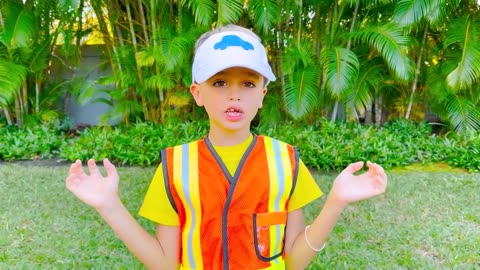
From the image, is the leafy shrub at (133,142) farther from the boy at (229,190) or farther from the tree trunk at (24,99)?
the boy at (229,190)

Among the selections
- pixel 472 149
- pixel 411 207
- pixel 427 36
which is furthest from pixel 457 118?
pixel 411 207

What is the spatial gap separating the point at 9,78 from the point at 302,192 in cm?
524

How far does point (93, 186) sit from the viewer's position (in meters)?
1.25

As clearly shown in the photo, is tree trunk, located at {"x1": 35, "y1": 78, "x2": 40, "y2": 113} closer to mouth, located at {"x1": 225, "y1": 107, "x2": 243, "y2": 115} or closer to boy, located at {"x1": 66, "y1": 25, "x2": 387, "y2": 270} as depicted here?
boy, located at {"x1": 66, "y1": 25, "x2": 387, "y2": 270}

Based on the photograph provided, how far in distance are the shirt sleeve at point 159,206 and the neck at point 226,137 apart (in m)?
0.17

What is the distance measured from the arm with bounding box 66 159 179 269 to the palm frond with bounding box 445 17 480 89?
4.75 meters

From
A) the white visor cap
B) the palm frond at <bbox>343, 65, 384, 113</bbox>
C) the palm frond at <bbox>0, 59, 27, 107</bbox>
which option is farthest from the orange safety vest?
the palm frond at <bbox>0, 59, 27, 107</bbox>

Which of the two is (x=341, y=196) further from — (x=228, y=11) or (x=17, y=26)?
(x=17, y=26)

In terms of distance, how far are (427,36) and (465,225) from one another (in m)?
3.57

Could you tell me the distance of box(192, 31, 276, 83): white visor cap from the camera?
1196 mm

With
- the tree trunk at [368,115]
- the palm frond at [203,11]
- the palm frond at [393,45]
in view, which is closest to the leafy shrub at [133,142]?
the palm frond at [203,11]

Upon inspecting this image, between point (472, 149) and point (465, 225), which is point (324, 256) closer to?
point (465, 225)

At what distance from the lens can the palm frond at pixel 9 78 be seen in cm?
555

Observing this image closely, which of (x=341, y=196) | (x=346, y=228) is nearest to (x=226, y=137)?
(x=341, y=196)
